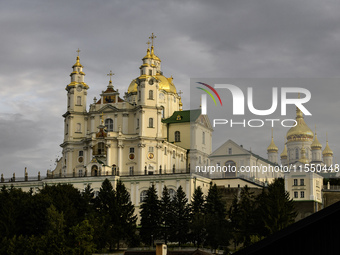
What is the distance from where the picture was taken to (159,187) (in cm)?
9156

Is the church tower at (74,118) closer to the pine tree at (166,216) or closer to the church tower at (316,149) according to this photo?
the pine tree at (166,216)

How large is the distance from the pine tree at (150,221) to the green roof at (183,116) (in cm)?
2891

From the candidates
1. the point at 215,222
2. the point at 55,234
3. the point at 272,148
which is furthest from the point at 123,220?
the point at 272,148

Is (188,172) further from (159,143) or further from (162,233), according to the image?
(162,233)

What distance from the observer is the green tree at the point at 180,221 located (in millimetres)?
74688

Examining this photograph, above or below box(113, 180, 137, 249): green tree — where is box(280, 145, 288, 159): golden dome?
above

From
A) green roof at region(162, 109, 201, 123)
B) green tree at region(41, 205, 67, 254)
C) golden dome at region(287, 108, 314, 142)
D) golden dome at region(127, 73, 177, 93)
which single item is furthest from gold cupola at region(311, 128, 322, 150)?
green tree at region(41, 205, 67, 254)

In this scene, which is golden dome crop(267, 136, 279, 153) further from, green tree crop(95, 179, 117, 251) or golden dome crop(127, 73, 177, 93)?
green tree crop(95, 179, 117, 251)

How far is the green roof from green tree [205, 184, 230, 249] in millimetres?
28832

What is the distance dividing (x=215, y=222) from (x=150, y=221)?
25.5 feet

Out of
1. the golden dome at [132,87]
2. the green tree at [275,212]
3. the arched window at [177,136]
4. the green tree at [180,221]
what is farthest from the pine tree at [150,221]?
the golden dome at [132,87]

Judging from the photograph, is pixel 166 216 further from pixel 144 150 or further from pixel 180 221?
pixel 144 150

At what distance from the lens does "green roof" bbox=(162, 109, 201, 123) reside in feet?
353

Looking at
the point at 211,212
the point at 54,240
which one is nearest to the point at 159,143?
the point at 211,212
